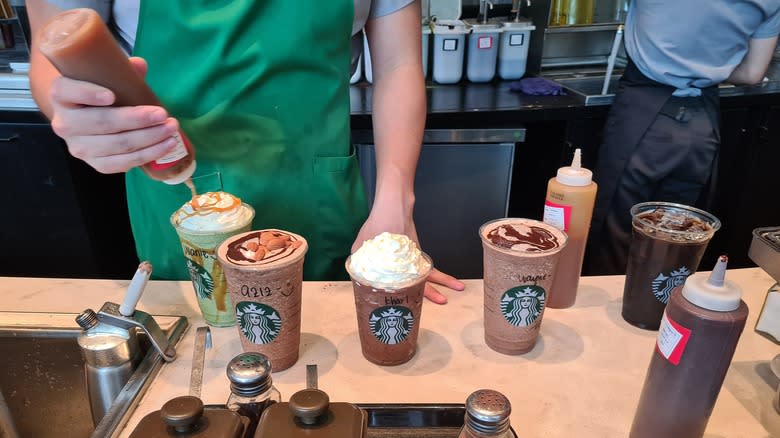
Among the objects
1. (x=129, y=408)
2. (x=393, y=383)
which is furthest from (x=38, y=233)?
(x=393, y=383)

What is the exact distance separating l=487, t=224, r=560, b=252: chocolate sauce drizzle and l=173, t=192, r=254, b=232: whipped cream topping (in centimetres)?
46

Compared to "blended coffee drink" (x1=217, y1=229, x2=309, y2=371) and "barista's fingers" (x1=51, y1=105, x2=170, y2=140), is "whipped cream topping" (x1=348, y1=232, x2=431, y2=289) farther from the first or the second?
"barista's fingers" (x1=51, y1=105, x2=170, y2=140)

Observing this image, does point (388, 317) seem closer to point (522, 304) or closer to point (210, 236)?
point (522, 304)

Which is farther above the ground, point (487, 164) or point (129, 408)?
point (129, 408)

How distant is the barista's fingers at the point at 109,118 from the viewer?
85 cm

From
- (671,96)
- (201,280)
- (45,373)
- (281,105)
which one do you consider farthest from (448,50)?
(45,373)

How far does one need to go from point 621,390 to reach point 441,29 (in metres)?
2.16

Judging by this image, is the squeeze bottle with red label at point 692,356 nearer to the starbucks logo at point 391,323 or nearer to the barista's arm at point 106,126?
the starbucks logo at point 391,323

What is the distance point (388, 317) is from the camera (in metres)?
0.91

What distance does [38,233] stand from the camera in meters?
2.53

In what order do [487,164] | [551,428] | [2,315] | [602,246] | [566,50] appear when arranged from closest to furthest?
[551,428]
[2,315]
[602,246]
[487,164]
[566,50]

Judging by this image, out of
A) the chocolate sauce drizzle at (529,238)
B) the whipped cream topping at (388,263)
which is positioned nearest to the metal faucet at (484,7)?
the chocolate sauce drizzle at (529,238)

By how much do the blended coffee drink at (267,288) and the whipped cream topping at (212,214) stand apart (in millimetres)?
49

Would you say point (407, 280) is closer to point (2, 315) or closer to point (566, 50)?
point (2, 315)
